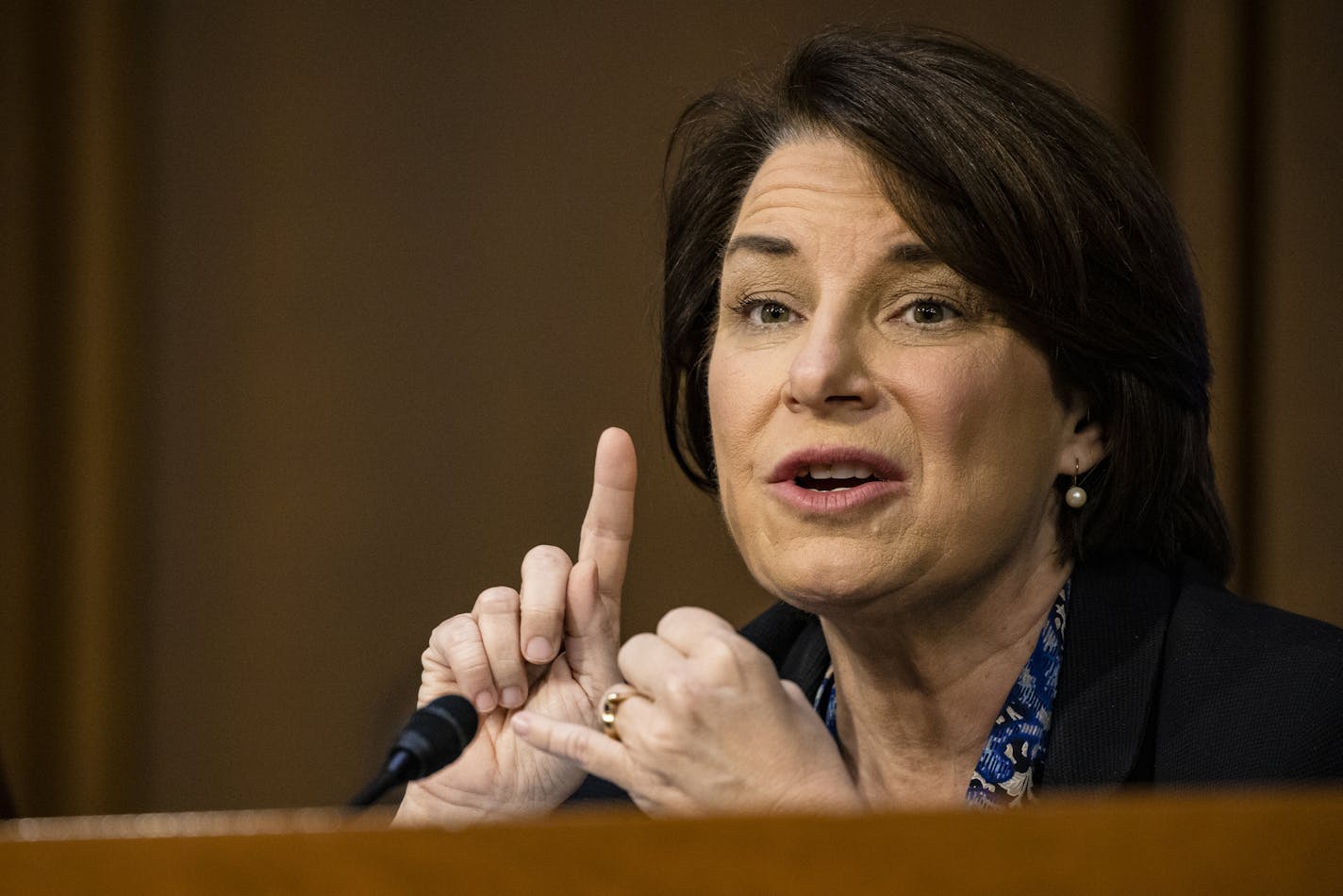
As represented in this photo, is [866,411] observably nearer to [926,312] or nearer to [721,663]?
[926,312]

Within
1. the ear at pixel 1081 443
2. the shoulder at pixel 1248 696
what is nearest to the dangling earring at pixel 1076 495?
the ear at pixel 1081 443

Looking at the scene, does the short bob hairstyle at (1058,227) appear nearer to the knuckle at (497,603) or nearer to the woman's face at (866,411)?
the woman's face at (866,411)

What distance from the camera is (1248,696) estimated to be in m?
1.22

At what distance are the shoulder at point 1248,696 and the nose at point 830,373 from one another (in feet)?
1.22

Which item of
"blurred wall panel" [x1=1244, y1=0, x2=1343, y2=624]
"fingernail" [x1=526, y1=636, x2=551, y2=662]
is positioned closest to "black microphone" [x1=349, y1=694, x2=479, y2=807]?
"fingernail" [x1=526, y1=636, x2=551, y2=662]

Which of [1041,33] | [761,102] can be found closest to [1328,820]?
[761,102]

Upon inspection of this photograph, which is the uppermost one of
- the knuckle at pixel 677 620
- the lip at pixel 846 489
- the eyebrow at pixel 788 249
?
the eyebrow at pixel 788 249

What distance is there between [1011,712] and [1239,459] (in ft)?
3.81

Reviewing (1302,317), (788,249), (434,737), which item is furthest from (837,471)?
(1302,317)

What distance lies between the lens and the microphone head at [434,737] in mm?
972

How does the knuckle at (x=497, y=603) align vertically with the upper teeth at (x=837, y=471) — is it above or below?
below

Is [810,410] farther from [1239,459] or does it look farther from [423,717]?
[1239,459]

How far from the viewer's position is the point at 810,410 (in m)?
1.25

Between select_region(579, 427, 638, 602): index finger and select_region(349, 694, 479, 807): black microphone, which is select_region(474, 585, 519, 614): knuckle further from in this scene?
select_region(349, 694, 479, 807): black microphone
